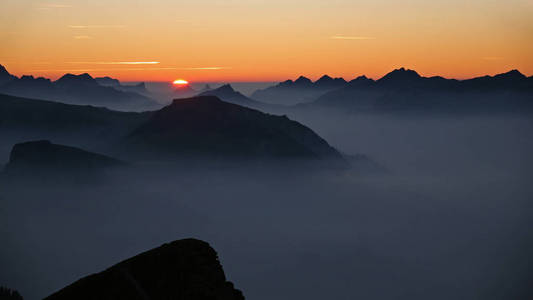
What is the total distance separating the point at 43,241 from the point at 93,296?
170116 mm

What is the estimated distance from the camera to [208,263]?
33406mm

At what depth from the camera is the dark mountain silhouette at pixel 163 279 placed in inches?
1126

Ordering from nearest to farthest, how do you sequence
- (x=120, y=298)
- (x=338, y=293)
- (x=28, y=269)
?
(x=120, y=298)
(x=28, y=269)
(x=338, y=293)

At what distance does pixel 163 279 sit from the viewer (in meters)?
30.8

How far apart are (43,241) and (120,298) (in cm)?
17097

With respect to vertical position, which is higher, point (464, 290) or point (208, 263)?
point (208, 263)

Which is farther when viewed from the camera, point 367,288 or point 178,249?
point 367,288

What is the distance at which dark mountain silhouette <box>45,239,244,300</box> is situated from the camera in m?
28.6

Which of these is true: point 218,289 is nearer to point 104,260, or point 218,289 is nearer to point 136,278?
point 136,278

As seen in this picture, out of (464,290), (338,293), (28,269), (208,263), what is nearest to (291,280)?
(338,293)

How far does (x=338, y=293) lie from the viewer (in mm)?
190125

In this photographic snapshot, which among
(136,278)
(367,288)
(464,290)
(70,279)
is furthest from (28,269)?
(464,290)

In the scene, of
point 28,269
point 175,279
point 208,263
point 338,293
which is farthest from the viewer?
point 338,293

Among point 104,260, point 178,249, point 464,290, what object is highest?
point 178,249
